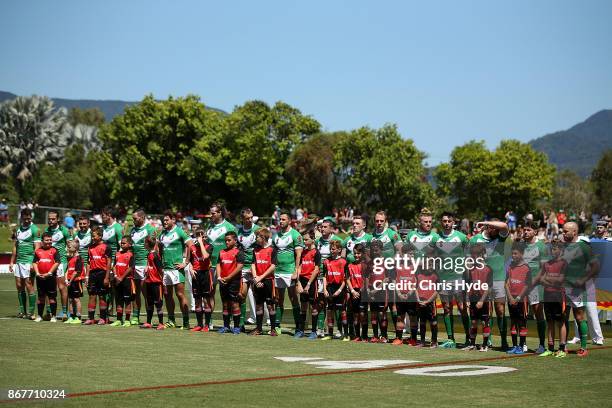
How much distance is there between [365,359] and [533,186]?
93.0 m

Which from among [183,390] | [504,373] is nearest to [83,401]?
[183,390]

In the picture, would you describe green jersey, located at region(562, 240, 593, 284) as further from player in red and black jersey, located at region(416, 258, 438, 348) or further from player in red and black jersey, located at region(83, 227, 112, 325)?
player in red and black jersey, located at region(83, 227, 112, 325)

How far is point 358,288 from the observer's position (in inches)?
651

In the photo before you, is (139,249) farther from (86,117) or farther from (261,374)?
(86,117)

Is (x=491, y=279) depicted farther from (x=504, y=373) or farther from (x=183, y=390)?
(x=183, y=390)

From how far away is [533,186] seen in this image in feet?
340

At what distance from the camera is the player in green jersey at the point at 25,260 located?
19.4m

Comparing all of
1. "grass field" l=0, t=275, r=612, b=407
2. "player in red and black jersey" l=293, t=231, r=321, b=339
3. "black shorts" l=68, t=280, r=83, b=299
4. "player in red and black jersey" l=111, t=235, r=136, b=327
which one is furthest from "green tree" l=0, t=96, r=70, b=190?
"grass field" l=0, t=275, r=612, b=407

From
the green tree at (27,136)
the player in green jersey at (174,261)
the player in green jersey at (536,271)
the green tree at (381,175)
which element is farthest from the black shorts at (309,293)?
the green tree at (27,136)

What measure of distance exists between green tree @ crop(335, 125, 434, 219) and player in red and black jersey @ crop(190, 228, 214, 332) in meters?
65.8

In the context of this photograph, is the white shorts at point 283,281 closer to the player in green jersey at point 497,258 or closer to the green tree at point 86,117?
the player in green jersey at point 497,258

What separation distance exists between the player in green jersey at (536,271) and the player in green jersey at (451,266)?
105 centimetres

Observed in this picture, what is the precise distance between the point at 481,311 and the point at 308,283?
10.6 ft

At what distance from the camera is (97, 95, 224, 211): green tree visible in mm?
83812
